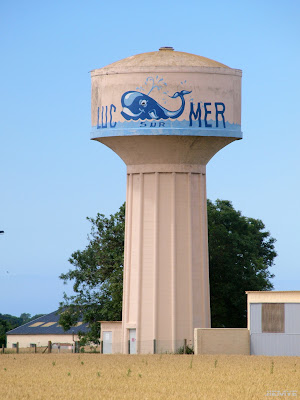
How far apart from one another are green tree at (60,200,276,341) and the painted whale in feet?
59.7

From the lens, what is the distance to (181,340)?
63.9 metres

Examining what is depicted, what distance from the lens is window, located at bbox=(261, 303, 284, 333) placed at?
63281 millimetres

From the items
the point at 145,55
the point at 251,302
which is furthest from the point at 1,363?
the point at 145,55

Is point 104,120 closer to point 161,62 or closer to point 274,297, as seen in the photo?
point 161,62

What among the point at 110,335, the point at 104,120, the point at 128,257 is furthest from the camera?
the point at 110,335

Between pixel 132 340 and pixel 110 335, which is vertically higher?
pixel 110 335

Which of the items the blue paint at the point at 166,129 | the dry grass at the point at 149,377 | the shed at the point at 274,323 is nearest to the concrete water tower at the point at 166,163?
the blue paint at the point at 166,129

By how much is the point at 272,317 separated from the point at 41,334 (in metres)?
64.5

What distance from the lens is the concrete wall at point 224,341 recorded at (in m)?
63.5

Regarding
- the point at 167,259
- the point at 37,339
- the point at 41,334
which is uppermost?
the point at 167,259

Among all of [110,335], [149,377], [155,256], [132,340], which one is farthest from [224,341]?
[149,377]

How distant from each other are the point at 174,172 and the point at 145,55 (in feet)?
23.5

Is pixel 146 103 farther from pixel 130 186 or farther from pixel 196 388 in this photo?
pixel 196 388

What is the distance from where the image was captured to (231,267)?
78562 mm
